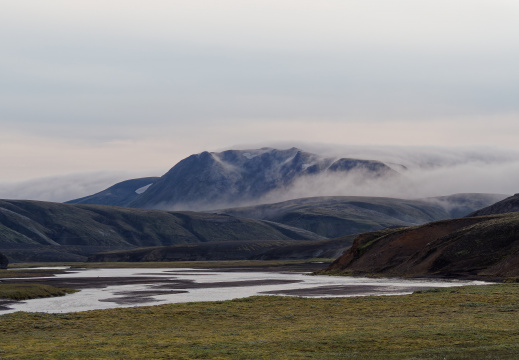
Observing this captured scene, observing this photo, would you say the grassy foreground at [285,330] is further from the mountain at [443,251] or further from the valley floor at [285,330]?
the mountain at [443,251]

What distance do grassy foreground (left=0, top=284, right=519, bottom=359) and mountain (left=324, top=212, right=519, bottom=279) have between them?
135 feet

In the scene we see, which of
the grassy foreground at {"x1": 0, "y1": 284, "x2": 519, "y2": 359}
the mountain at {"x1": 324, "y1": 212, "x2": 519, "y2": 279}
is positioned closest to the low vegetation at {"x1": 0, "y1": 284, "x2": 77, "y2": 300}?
the grassy foreground at {"x1": 0, "y1": 284, "x2": 519, "y2": 359}

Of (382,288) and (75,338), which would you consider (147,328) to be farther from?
(382,288)

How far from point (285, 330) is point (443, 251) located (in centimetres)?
7621

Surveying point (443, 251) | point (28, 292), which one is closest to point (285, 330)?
point (28, 292)

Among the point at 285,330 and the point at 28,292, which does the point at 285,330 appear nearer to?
the point at 285,330

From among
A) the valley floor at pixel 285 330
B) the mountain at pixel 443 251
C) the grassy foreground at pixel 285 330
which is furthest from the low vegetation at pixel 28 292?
the mountain at pixel 443 251

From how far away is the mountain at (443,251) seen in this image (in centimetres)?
10781

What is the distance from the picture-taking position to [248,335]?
44.9 m

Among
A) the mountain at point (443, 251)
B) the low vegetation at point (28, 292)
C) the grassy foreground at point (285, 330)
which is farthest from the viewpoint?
the mountain at point (443, 251)

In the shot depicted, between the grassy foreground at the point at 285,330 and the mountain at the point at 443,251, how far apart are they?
41.0m

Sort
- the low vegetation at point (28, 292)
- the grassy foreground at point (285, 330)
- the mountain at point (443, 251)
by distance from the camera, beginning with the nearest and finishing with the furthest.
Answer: the grassy foreground at point (285, 330), the low vegetation at point (28, 292), the mountain at point (443, 251)

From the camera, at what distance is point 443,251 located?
4633 inches

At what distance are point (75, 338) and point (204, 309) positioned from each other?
17918mm
